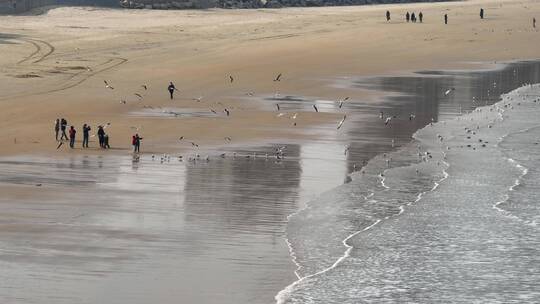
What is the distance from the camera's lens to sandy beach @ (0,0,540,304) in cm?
2081

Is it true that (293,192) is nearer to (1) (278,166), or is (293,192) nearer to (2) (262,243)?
(1) (278,166)

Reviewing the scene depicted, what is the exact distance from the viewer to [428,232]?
80.4ft

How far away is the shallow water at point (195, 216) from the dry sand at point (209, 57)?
11.1ft

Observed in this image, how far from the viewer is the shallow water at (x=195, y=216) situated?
769 inches

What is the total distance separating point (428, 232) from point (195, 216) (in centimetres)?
435

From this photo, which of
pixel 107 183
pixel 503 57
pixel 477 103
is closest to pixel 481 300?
pixel 107 183

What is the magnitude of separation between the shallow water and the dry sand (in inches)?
133

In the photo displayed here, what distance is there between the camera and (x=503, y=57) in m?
67.5

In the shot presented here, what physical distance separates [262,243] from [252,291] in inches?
134

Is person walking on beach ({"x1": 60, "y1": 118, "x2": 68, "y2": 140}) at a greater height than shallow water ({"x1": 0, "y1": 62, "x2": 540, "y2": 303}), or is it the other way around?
person walking on beach ({"x1": 60, "y1": 118, "x2": 68, "y2": 140})

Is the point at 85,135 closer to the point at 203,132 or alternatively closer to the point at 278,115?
the point at 203,132

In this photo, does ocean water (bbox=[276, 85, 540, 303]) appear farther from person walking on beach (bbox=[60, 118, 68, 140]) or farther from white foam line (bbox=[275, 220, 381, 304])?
person walking on beach (bbox=[60, 118, 68, 140])

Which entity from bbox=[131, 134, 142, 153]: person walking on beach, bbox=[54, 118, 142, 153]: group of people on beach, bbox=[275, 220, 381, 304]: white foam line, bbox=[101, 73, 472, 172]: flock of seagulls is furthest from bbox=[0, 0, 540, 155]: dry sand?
bbox=[275, 220, 381, 304]: white foam line

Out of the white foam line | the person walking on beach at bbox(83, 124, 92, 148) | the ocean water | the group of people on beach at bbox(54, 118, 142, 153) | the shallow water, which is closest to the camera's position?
the white foam line
